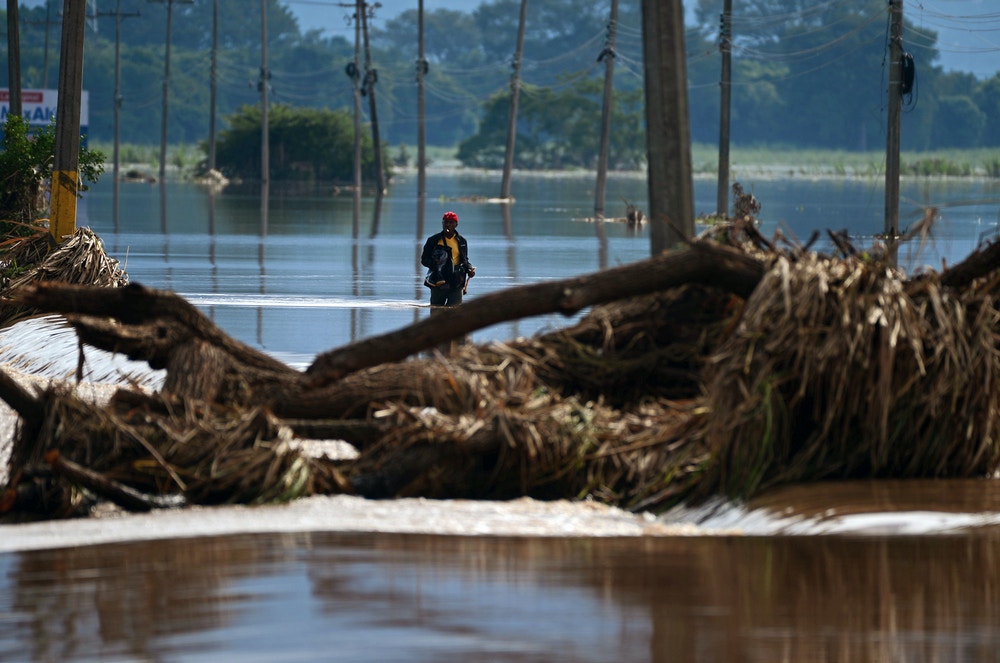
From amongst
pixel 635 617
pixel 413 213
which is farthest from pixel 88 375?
pixel 413 213

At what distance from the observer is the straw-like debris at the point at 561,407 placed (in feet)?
27.1

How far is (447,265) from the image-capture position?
16.5 m

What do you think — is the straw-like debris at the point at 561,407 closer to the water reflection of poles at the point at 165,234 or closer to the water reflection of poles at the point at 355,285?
the water reflection of poles at the point at 355,285

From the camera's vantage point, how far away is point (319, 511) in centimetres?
816

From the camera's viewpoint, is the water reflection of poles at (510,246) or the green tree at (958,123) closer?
the water reflection of poles at (510,246)

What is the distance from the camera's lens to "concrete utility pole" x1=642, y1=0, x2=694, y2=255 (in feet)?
37.6

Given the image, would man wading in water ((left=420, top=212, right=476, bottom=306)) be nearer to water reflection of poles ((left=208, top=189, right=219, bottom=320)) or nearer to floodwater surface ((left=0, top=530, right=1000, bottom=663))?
water reflection of poles ((left=208, top=189, right=219, bottom=320))

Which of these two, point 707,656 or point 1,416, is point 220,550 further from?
point 1,416

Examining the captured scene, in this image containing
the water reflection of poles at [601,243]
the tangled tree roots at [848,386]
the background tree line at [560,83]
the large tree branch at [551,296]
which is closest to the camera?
the tangled tree roots at [848,386]

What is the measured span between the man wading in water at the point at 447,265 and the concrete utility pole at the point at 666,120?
4.87 metres

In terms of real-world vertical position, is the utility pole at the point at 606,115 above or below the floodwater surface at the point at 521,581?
above

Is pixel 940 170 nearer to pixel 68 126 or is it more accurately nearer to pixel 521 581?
pixel 68 126

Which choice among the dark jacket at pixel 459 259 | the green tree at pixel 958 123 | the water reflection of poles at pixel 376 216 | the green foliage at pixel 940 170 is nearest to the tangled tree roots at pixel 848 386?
the dark jacket at pixel 459 259

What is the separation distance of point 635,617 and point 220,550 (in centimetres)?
209
